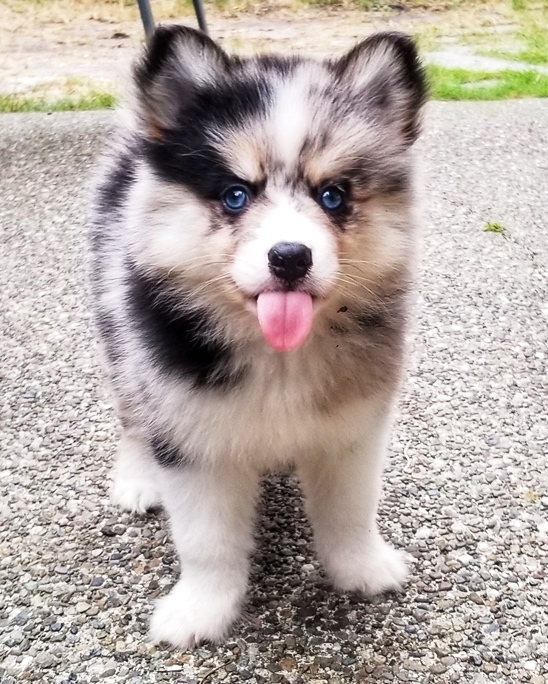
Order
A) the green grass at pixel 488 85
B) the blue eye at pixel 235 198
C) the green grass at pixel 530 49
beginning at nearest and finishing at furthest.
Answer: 1. the blue eye at pixel 235 198
2. the green grass at pixel 488 85
3. the green grass at pixel 530 49

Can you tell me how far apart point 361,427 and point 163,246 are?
57cm

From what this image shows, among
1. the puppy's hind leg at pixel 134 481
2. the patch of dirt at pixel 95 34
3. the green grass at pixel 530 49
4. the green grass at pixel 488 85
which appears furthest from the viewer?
the green grass at pixel 530 49

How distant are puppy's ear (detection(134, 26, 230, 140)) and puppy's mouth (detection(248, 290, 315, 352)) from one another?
1.48ft

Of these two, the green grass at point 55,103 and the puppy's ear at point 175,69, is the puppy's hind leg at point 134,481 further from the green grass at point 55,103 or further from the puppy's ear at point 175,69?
the green grass at point 55,103

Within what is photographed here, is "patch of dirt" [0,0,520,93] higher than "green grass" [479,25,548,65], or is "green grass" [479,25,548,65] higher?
"patch of dirt" [0,0,520,93]

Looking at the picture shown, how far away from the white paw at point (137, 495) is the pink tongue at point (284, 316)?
98cm

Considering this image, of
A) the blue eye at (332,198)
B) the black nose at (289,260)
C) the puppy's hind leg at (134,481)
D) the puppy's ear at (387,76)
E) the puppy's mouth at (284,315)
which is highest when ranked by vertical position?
the puppy's ear at (387,76)

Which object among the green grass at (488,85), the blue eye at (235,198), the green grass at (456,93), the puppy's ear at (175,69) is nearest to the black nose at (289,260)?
the blue eye at (235,198)

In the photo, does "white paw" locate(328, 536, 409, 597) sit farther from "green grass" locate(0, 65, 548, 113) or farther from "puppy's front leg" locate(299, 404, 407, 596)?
"green grass" locate(0, 65, 548, 113)

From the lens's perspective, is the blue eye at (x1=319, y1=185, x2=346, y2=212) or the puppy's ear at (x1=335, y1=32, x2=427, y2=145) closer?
the blue eye at (x1=319, y1=185, x2=346, y2=212)

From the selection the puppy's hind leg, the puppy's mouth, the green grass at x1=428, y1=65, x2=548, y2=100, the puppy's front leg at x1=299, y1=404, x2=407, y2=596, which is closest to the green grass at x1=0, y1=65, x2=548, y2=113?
the green grass at x1=428, y1=65, x2=548, y2=100

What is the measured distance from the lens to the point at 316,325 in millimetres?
1471

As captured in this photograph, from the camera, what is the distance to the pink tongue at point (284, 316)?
1.29 m

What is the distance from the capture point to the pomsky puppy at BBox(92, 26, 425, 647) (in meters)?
1.33
